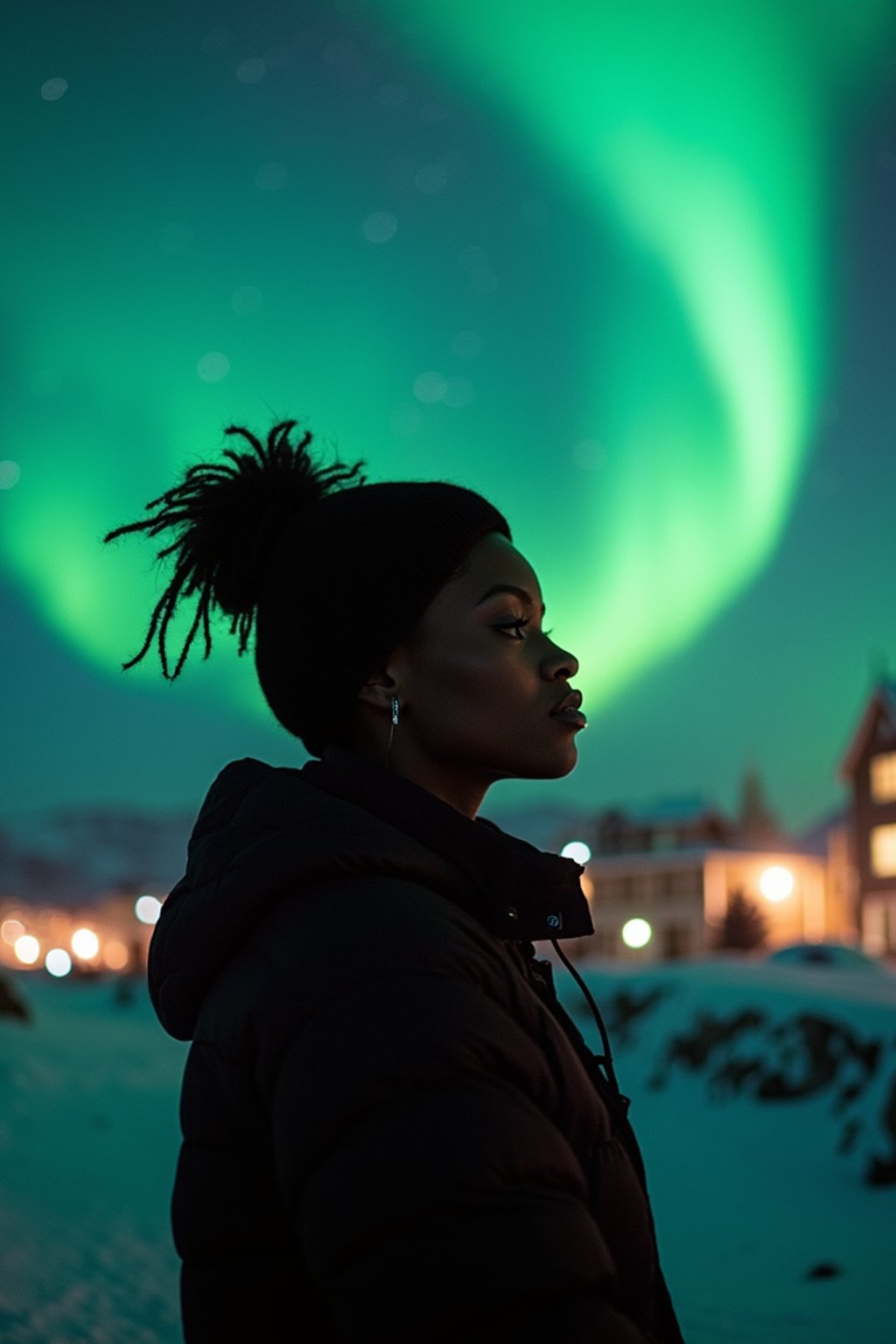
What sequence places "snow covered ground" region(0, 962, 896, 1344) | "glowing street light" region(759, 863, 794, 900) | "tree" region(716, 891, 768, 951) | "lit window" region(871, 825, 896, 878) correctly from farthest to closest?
"glowing street light" region(759, 863, 794, 900)
"lit window" region(871, 825, 896, 878)
"tree" region(716, 891, 768, 951)
"snow covered ground" region(0, 962, 896, 1344)

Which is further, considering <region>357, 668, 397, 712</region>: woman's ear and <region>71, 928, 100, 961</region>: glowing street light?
<region>71, 928, 100, 961</region>: glowing street light

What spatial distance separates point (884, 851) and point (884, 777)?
2236mm

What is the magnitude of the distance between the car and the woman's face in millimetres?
22400

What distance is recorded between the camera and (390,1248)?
1.70 m

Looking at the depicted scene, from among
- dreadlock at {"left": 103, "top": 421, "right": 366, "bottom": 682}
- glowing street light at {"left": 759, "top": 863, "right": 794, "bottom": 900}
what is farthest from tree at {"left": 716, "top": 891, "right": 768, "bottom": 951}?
dreadlock at {"left": 103, "top": 421, "right": 366, "bottom": 682}

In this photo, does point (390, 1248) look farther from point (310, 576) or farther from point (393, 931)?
point (310, 576)

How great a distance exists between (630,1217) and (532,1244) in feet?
1.56

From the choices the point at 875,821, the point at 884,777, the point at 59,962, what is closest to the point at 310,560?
the point at 884,777

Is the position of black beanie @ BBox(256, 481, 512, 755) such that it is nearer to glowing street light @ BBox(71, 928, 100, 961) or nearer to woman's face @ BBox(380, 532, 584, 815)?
woman's face @ BBox(380, 532, 584, 815)

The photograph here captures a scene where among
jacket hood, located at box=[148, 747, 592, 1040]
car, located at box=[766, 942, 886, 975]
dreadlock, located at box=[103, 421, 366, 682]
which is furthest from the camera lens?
car, located at box=[766, 942, 886, 975]

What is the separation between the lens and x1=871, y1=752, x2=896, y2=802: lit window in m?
36.4

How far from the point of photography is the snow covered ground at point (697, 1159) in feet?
28.4

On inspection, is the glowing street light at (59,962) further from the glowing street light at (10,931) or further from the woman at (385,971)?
the woman at (385,971)

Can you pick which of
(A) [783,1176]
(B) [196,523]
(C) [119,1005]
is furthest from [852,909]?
(B) [196,523]
